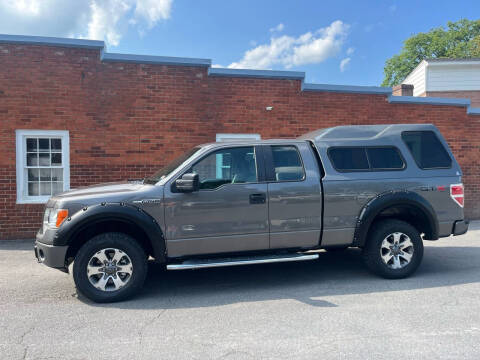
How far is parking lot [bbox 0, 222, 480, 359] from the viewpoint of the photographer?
3459 mm

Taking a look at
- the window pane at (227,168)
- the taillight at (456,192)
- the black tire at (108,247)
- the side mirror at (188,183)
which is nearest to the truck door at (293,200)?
the window pane at (227,168)

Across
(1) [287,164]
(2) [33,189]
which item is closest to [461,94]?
(1) [287,164]

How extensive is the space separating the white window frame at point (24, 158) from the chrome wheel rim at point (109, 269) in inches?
183

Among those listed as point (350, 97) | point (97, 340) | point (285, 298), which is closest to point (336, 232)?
point (285, 298)

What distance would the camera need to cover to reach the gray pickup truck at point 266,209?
469 cm

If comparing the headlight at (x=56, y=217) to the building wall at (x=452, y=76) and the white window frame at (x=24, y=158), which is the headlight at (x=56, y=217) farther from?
the building wall at (x=452, y=76)

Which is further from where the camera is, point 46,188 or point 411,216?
point 46,188

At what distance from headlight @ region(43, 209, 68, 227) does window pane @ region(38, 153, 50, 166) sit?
14.2 ft

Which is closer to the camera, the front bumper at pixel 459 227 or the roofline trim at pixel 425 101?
the front bumper at pixel 459 227

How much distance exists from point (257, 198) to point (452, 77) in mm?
15319

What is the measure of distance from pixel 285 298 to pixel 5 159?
695 centimetres

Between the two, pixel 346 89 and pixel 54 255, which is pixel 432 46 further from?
pixel 54 255

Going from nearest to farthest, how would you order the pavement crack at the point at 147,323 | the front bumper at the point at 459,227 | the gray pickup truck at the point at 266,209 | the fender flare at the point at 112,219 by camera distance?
the pavement crack at the point at 147,323, the fender flare at the point at 112,219, the gray pickup truck at the point at 266,209, the front bumper at the point at 459,227

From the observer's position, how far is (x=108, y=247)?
4664 millimetres
